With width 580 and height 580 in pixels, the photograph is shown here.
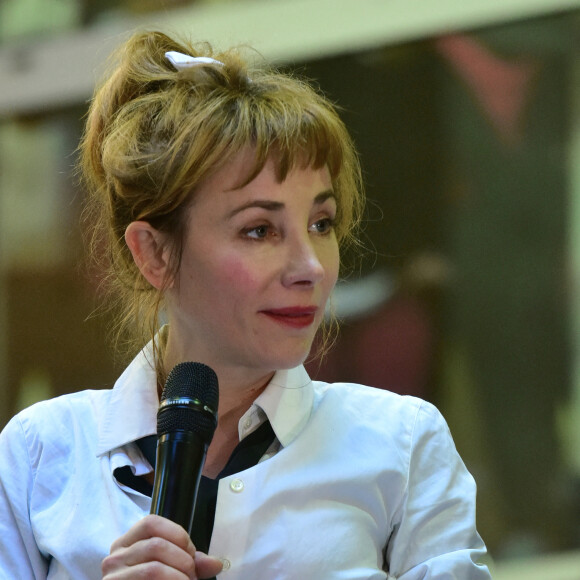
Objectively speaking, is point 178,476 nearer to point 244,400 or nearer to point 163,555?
point 163,555

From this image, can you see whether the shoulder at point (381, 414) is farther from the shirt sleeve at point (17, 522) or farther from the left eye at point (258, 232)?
the shirt sleeve at point (17, 522)

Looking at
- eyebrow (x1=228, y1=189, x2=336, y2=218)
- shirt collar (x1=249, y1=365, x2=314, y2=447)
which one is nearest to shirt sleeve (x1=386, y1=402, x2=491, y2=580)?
shirt collar (x1=249, y1=365, x2=314, y2=447)

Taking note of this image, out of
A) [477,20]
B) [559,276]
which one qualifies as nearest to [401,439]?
[559,276]

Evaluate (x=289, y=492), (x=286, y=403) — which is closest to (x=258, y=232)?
(x=286, y=403)

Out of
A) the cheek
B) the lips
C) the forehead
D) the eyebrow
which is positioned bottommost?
the lips

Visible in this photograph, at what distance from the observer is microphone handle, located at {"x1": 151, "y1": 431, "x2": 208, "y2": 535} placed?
1278 mm

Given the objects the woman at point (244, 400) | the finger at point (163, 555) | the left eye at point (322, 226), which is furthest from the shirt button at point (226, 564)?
the left eye at point (322, 226)

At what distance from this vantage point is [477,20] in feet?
11.0

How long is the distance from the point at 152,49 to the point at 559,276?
1.86 m

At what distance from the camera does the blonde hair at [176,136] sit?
1.61 metres

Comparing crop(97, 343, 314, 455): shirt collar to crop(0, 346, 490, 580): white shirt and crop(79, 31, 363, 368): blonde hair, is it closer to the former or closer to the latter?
crop(0, 346, 490, 580): white shirt

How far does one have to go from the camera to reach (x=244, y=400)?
68.4 inches

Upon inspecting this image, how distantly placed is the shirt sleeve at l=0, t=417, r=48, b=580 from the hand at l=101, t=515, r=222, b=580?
45 cm

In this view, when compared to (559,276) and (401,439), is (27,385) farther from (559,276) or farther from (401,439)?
(401,439)
